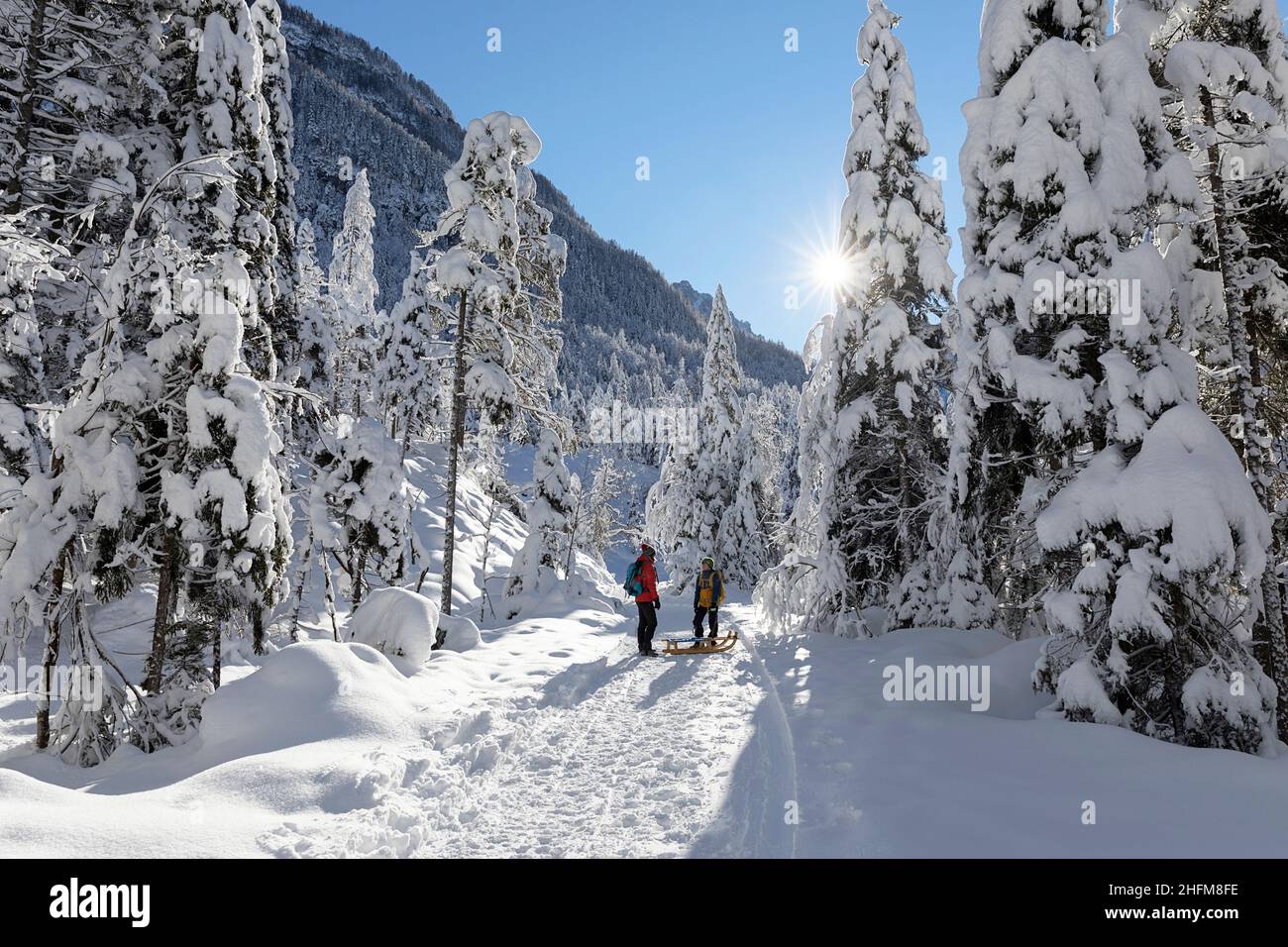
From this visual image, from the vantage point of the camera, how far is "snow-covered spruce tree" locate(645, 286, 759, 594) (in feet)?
113

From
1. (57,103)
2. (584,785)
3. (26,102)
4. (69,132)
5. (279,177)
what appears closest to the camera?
(584,785)

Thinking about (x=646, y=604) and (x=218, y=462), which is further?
(x=646, y=604)

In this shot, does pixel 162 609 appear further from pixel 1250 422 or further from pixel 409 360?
pixel 409 360

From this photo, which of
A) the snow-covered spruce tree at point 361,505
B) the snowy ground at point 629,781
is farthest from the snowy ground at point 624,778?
the snow-covered spruce tree at point 361,505

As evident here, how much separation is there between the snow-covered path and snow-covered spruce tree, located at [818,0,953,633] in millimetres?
6928

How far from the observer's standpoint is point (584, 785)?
5.83 m

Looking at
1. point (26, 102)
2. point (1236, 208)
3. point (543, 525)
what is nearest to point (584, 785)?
point (1236, 208)

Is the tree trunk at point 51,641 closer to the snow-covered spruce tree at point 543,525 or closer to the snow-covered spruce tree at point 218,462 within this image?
the snow-covered spruce tree at point 218,462

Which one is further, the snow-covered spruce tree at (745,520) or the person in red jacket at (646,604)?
the snow-covered spruce tree at (745,520)

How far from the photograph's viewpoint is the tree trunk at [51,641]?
677 cm

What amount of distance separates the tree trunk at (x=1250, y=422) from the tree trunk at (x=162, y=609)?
477 inches

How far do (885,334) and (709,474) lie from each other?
20361mm

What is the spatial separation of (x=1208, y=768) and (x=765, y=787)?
3680mm
